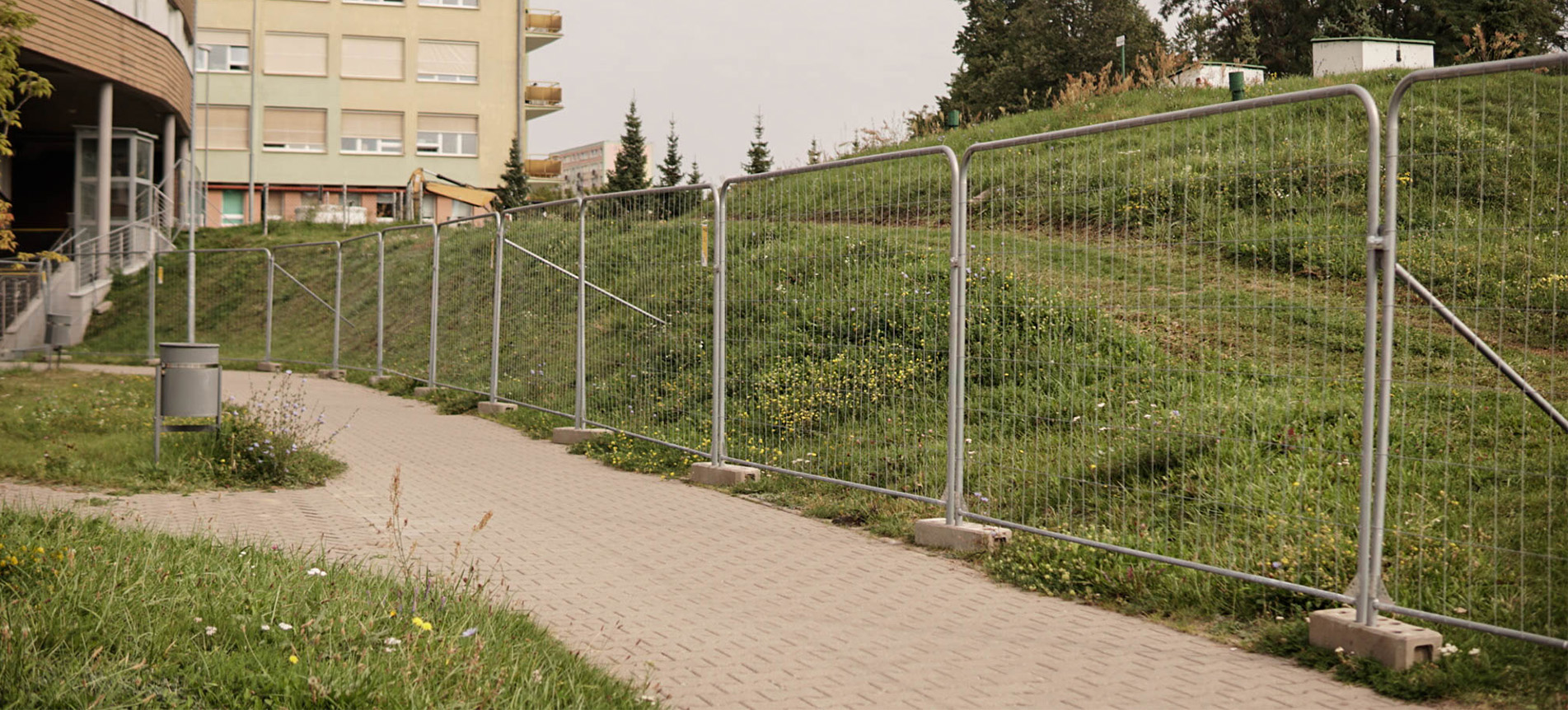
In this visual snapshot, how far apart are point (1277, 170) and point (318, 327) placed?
23.6 m

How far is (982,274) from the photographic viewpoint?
7887mm

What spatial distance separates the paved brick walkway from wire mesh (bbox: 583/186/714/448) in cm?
103

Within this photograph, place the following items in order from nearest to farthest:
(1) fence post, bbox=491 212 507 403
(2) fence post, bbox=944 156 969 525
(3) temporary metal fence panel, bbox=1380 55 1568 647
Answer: (3) temporary metal fence panel, bbox=1380 55 1568 647 → (2) fence post, bbox=944 156 969 525 → (1) fence post, bbox=491 212 507 403

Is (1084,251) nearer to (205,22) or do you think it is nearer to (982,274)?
(982,274)

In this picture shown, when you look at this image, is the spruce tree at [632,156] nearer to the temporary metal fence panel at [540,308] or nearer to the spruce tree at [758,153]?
the spruce tree at [758,153]

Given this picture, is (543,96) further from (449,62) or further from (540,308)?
(540,308)

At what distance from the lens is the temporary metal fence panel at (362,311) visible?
21.5 metres

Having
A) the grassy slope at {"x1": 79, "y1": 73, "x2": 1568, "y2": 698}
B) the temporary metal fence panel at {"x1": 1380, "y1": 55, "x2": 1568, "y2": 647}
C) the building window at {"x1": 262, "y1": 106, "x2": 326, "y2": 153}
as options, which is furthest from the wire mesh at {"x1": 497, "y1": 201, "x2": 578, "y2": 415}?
the building window at {"x1": 262, "y1": 106, "x2": 326, "y2": 153}

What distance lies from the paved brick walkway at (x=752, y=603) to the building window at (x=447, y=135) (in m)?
51.9

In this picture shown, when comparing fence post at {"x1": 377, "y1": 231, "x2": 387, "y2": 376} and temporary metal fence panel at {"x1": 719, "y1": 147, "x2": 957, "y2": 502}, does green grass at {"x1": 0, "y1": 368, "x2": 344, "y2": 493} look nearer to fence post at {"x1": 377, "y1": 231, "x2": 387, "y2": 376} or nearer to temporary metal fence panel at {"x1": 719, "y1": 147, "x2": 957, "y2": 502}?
temporary metal fence panel at {"x1": 719, "y1": 147, "x2": 957, "y2": 502}

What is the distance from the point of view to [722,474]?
9.93 metres

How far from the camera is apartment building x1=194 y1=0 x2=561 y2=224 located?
58.2 m

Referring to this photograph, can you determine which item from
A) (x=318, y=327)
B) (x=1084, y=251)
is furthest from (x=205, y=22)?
(x=1084, y=251)

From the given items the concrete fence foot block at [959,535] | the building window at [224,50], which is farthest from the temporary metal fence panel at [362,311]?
the building window at [224,50]
